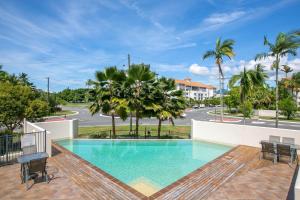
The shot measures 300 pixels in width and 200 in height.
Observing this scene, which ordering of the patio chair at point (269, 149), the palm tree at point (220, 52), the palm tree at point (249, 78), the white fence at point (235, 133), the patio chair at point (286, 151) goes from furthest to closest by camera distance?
1. the palm tree at point (220, 52)
2. the palm tree at point (249, 78)
3. the white fence at point (235, 133)
4. the patio chair at point (269, 149)
5. the patio chair at point (286, 151)

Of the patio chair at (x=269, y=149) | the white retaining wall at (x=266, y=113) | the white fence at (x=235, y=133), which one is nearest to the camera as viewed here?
the patio chair at (x=269, y=149)

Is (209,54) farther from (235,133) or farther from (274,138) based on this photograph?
(274,138)

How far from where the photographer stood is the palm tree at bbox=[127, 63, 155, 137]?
14.3 meters

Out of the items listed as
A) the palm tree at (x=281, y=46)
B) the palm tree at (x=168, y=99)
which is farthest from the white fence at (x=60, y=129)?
the palm tree at (x=281, y=46)

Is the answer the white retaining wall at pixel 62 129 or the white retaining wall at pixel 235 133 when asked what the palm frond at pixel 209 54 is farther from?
the white retaining wall at pixel 62 129

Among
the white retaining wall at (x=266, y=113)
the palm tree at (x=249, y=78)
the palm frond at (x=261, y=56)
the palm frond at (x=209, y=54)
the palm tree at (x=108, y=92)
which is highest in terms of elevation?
the palm frond at (x=209, y=54)

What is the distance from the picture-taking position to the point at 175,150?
491 inches

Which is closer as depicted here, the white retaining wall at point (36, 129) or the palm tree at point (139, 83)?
the white retaining wall at point (36, 129)

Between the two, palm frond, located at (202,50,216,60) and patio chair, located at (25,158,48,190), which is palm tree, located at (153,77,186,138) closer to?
palm frond, located at (202,50,216,60)

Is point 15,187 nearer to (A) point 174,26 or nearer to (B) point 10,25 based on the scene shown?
(B) point 10,25

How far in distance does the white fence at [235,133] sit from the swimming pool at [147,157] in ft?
2.07

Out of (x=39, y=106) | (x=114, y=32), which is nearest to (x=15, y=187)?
(x=39, y=106)

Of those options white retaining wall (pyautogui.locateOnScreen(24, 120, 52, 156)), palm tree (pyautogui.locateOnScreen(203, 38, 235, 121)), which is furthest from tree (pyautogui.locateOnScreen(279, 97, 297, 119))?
white retaining wall (pyautogui.locateOnScreen(24, 120, 52, 156))

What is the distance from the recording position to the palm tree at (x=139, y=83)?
14.3m
